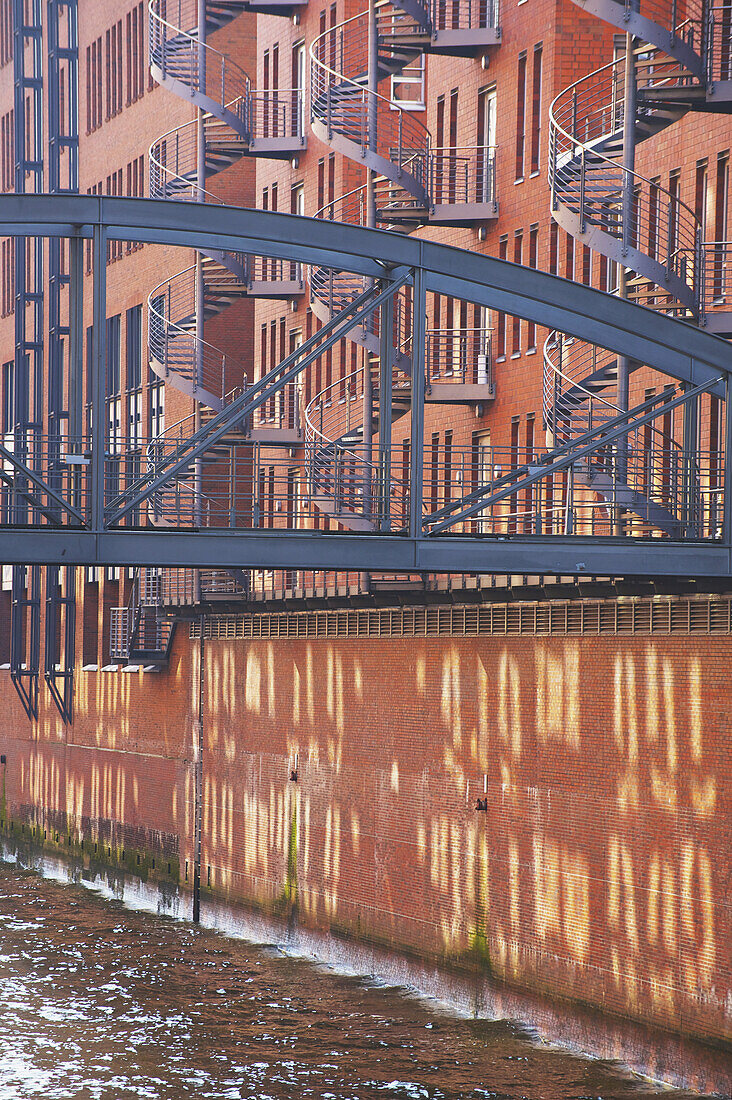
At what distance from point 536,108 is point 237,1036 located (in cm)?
1456

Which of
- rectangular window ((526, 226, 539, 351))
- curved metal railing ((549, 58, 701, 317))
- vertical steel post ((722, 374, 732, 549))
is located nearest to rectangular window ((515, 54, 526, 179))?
rectangular window ((526, 226, 539, 351))

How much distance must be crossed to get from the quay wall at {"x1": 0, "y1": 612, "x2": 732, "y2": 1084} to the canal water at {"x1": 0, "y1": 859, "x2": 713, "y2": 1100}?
2.76ft

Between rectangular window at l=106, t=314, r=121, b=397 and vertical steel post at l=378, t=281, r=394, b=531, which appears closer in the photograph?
vertical steel post at l=378, t=281, r=394, b=531

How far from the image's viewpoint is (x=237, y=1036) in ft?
76.1

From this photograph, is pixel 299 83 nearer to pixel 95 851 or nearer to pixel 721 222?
pixel 721 222

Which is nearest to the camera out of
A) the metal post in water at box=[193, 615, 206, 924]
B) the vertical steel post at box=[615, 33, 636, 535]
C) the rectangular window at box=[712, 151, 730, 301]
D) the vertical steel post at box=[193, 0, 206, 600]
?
the vertical steel post at box=[615, 33, 636, 535]

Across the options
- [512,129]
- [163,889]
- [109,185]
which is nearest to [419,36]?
[512,129]

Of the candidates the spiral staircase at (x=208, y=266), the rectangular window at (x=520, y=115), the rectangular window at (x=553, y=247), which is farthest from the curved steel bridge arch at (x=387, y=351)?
the spiral staircase at (x=208, y=266)

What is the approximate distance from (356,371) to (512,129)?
18.7 ft

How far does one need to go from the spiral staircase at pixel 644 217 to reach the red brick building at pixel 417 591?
68mm

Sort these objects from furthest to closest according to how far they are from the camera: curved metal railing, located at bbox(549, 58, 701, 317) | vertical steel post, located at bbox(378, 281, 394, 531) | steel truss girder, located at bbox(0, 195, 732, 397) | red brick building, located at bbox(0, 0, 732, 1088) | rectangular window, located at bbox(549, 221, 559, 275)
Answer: rectangular window, located at bbox(549, 221, 559, 275) → curved metal railing, located at bbox(549, 58, 701, 317) → red brick building, located at bbox(0, 0, 732, 1088) → vertical steel post, located at bbox(378, 281, 394, 531) → steel truss girder, located at bbox(0, 195, 732, 397)

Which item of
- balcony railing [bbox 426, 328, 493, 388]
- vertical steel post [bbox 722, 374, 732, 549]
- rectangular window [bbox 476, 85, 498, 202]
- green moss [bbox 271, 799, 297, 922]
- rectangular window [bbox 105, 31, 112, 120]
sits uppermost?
rectangular window [bbox 105, 31, 112, 120]

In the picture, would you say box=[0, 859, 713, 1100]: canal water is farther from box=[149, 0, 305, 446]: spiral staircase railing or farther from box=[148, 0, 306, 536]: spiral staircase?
box=[149, 0, 305, 446]: spiral staircase railing

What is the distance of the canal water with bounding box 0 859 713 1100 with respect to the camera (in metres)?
20.2
